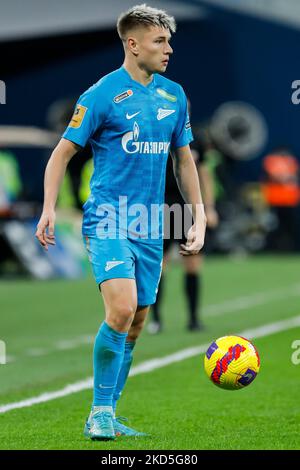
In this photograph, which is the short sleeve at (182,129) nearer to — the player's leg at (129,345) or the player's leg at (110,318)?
the player's leg at (110,318)

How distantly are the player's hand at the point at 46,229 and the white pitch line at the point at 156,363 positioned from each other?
6.44ft

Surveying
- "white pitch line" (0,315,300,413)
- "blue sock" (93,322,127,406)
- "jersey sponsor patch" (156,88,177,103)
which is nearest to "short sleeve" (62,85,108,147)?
"jersey sponsor patch" (156,88,177,103)

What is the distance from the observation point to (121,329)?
725cm

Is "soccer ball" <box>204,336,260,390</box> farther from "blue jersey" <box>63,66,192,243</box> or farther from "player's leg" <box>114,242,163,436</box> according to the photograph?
"blue jersey" <box>63,66,192,243</box>

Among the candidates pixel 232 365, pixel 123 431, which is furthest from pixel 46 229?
pixel 232 365

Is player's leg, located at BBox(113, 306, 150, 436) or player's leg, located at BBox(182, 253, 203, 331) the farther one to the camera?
player's leg, located at BBox(182, 253, 203, 331)

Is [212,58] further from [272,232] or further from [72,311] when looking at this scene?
[72,311]

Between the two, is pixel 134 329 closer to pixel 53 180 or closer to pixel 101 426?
pixel 101 426

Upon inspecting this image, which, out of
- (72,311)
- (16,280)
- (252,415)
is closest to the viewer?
(252,415)

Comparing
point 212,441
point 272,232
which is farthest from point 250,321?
point 272,232

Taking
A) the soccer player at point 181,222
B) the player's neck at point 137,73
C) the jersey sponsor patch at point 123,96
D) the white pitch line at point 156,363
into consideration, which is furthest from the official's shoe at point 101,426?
the soccer player at point 181,222

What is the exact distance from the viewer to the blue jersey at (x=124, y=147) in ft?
23.7

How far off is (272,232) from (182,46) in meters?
5.16

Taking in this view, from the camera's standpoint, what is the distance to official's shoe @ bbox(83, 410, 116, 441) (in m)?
7.21
